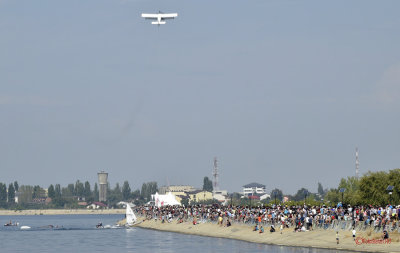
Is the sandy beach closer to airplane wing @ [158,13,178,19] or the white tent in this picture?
airplane wing @ [158,13,178,19]

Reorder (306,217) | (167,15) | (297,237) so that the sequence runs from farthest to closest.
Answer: (167,15) < (297,237) < (306,217)

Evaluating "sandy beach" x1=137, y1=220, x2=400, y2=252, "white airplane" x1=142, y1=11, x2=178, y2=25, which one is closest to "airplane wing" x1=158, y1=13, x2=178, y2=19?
"white airplane" x1=142, y1=11, x2=178, y2=25

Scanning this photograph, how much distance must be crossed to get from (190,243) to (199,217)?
27.5m

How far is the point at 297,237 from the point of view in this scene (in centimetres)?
8594

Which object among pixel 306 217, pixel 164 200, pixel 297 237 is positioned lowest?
pixel 297 237

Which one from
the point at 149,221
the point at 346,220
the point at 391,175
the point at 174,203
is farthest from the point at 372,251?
the point at 174,203

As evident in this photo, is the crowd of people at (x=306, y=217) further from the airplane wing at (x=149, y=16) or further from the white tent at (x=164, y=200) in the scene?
the white tent at (x=164, y=200)

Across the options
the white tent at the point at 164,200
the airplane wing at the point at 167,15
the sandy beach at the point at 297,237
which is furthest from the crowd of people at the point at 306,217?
the white tent at the point at 164,200

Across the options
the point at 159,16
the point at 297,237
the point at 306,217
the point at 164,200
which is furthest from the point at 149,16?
the point at 164,200

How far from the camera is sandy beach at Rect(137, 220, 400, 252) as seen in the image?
71.4m

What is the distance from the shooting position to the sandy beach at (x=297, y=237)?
71.4 m

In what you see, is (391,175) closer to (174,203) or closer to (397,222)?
(397,222)

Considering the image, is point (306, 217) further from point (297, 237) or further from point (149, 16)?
point (149, 16)

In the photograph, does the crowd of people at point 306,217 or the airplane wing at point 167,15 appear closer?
the crowd of people at point 306,217
